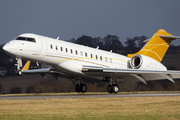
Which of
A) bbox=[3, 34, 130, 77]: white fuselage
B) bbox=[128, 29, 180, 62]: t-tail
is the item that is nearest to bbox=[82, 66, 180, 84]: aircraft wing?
bbox=[3, 34, 130, 77]: white fuselage

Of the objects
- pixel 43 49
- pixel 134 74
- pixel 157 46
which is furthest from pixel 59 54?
pixel 157 46

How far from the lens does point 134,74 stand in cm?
2444

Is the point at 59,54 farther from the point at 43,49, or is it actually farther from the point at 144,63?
the point at 144,63

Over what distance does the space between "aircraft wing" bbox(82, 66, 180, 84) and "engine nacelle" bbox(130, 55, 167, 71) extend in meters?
0.69

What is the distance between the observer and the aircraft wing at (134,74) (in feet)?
74.1

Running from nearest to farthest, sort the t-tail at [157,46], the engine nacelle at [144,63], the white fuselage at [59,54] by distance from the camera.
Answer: the white fuselage at [59,54] < the engine nacelle at [144,63] < the t-tail at [157,46]

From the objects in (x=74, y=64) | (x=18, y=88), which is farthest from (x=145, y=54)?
(x=18, y=88)

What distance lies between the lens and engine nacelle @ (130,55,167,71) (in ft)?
80.1

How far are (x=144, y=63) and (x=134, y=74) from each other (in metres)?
1.31

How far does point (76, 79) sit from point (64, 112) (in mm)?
13797

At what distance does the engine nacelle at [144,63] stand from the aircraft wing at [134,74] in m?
0.69

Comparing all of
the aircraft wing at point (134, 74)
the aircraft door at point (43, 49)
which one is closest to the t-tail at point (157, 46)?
the aircraft wing at point (134, 74)

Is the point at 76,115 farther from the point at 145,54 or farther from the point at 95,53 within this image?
the point at 145,54

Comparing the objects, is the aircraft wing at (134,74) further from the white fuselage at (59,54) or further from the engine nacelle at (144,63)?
the white fuselage at (59,54)
